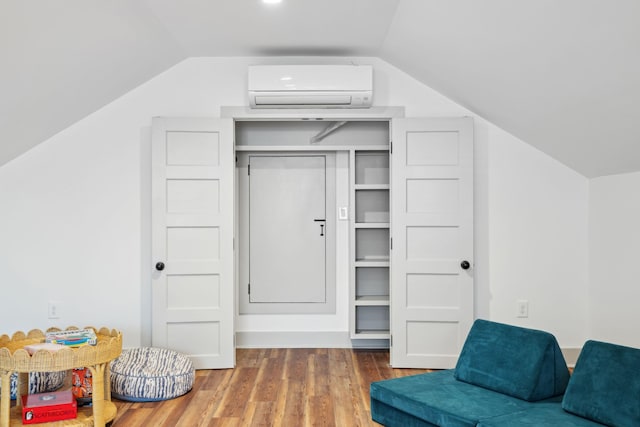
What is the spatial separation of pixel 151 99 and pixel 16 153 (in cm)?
113

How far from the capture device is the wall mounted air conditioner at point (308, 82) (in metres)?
4.41

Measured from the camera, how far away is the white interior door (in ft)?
17.5

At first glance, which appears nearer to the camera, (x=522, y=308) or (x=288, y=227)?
(x=522, y=308)

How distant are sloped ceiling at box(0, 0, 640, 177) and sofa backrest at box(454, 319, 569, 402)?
1.39 meters

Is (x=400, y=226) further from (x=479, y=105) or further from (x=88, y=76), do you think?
(x=88, y=76)

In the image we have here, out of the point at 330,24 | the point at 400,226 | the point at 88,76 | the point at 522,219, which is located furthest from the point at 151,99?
the point at 522,219

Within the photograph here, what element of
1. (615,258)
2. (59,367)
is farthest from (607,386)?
(59,367)

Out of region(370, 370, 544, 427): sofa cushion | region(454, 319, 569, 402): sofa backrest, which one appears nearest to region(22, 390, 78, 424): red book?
region(370, 370, 544, 427): sofa cushion

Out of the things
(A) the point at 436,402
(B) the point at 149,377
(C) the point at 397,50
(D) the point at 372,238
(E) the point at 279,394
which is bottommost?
(E) the point at 279,394

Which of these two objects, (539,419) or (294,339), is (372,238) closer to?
(294,339)

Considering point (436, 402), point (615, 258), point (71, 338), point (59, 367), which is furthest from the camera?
point (615, 258)

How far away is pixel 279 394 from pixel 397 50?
8.78 ft

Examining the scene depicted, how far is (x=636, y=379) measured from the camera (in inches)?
90.9

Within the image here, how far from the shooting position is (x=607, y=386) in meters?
2.39
